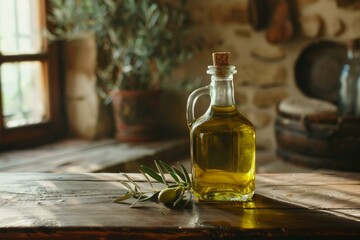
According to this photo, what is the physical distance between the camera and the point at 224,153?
86 centimetres

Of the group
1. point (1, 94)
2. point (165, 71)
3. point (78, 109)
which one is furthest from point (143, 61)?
point (1, 94)

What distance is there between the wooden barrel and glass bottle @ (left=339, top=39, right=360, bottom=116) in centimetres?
10

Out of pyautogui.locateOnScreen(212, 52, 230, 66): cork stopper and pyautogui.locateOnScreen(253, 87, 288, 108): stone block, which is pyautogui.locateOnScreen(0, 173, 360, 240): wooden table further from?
pyautogui.locateOnScreen(253, 87, 288, 108): stone block

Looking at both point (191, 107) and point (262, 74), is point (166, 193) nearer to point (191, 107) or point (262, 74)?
point (191, 107)

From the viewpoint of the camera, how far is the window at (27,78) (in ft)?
7.34

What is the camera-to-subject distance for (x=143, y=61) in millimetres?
2445

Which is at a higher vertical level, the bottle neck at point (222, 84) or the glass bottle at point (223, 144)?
the bottle neck at point (222, 84)

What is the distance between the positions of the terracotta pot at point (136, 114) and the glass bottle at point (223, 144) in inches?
62.0

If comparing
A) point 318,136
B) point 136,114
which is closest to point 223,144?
point 318,136

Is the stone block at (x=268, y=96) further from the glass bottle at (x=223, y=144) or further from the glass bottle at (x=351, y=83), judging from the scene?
the glass bottle at (x=223, y=144)

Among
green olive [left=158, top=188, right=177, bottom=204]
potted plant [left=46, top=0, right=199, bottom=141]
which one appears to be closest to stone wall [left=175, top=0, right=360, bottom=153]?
potted plant [left=46, top=0, right=199, bottom=141]

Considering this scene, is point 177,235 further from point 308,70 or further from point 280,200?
point 308,70

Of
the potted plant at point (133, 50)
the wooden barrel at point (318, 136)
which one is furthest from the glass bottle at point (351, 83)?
the potted plant at point (133, 50)

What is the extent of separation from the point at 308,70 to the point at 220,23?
50 cm
